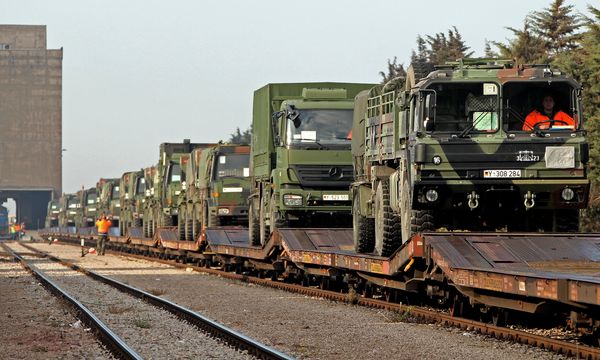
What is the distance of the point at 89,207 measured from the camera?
7394cm

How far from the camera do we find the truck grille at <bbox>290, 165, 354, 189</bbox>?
78.2 ft

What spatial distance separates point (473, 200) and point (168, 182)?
28212 mm

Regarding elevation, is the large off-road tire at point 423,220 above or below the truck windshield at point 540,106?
below

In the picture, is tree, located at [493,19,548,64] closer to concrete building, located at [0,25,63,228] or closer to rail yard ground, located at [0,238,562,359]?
rail yard ground, located at [0,238,562,359]

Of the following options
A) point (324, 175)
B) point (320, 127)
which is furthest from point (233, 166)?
point (324, 175)

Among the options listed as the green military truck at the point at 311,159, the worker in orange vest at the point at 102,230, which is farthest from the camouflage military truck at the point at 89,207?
the green military truck at the point at 311,159

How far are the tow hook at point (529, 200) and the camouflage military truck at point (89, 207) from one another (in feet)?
188

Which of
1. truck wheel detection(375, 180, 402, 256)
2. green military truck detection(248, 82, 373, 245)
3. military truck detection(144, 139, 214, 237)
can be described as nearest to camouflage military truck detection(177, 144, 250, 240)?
military truck detection(144, 139, 214, 237)

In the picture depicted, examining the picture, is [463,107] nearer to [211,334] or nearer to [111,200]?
[211,334]

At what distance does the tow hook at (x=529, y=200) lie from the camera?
51.6 feet

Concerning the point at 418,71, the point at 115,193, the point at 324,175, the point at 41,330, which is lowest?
the point at 41,330

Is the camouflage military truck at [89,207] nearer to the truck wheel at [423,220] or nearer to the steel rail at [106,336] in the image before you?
the steel rail at [106,336]

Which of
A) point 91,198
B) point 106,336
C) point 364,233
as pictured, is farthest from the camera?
point 91,198

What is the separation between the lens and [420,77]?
649 inches
